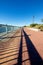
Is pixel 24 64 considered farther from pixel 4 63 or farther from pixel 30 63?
pixel 4 63

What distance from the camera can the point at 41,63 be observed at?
522cm

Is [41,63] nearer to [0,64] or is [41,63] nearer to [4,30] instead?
[0,64]

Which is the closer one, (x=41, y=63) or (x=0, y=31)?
(x=41, y=63)

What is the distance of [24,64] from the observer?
507 cm

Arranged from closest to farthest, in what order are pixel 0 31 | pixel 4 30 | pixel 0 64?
pixel 0 64
pixel 0 31
pixel 4 30

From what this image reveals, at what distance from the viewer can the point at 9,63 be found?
17.0ft

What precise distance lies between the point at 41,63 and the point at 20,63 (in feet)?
2.96

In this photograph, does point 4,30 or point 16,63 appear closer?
point 16,63

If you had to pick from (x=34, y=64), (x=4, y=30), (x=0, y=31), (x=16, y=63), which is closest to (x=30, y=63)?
(x=34, y=64)

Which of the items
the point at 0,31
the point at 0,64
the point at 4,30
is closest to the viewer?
the point at 0,64

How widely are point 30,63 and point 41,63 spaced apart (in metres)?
0.47

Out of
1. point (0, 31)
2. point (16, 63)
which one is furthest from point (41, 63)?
point (0, 31)

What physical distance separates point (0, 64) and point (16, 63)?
2.21 ft

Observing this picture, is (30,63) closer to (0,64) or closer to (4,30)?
(0,64)
